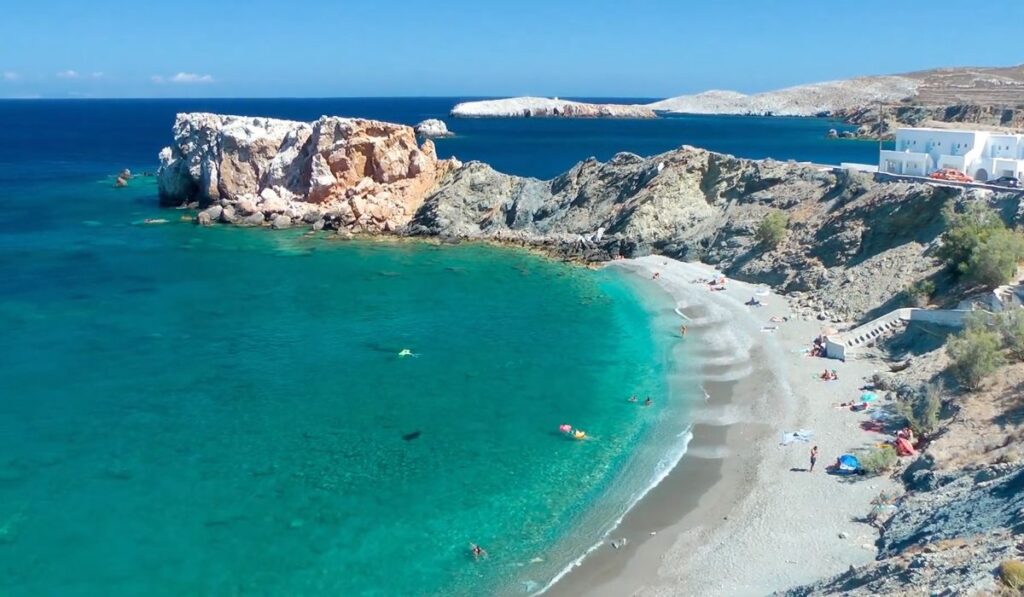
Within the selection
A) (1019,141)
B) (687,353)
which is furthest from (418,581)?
(1019,141)

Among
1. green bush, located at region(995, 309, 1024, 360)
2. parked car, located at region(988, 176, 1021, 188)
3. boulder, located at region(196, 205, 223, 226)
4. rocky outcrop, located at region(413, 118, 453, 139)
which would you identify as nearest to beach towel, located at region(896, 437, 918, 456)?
green bush, located at region(995, 309, 1024, 360)

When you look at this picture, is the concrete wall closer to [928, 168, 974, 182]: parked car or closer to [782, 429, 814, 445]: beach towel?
[782, 429, 814, 445]: beach towel

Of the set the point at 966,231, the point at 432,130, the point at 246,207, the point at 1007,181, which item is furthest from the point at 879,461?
the point at 432,130

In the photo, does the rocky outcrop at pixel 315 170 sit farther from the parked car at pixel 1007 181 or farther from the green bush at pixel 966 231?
the parked car at pixel 1007 181

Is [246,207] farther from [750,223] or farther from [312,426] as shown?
[312,426]

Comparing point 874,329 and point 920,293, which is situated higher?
point 920,293
